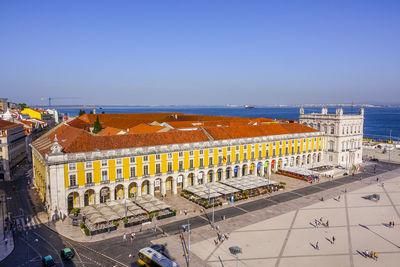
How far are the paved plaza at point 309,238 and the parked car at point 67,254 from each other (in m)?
11.1

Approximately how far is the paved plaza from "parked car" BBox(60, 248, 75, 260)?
1105 cm

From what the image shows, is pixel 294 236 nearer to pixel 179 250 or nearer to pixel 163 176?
pixel 179 250

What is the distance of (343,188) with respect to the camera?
70.4 metres

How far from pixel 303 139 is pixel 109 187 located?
181 feet

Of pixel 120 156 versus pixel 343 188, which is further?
pixel 343 188

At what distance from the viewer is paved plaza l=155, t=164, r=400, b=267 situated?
3828 centimetres

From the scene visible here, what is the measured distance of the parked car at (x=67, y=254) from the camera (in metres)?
37.7

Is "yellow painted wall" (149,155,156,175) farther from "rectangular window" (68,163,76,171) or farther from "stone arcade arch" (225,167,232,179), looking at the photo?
"stone arcade arch" (225,167,232,179)

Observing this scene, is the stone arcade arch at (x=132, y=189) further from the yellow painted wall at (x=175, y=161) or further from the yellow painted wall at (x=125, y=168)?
the yellow painted wall at (x=175, y=161)

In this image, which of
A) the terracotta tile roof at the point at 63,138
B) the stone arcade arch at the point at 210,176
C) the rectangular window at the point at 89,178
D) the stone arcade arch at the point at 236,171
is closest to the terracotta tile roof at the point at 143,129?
the terracotta tile roof at the point at 63,138

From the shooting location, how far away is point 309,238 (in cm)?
4450

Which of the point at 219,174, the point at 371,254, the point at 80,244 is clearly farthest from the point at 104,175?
the point at 371,254

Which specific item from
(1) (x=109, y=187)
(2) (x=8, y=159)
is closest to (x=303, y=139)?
(1) (x=109, y=187)

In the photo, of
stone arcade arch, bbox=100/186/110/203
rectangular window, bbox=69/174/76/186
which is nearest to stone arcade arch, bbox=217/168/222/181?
stone arcade arch, bbox=100/186/110/203
